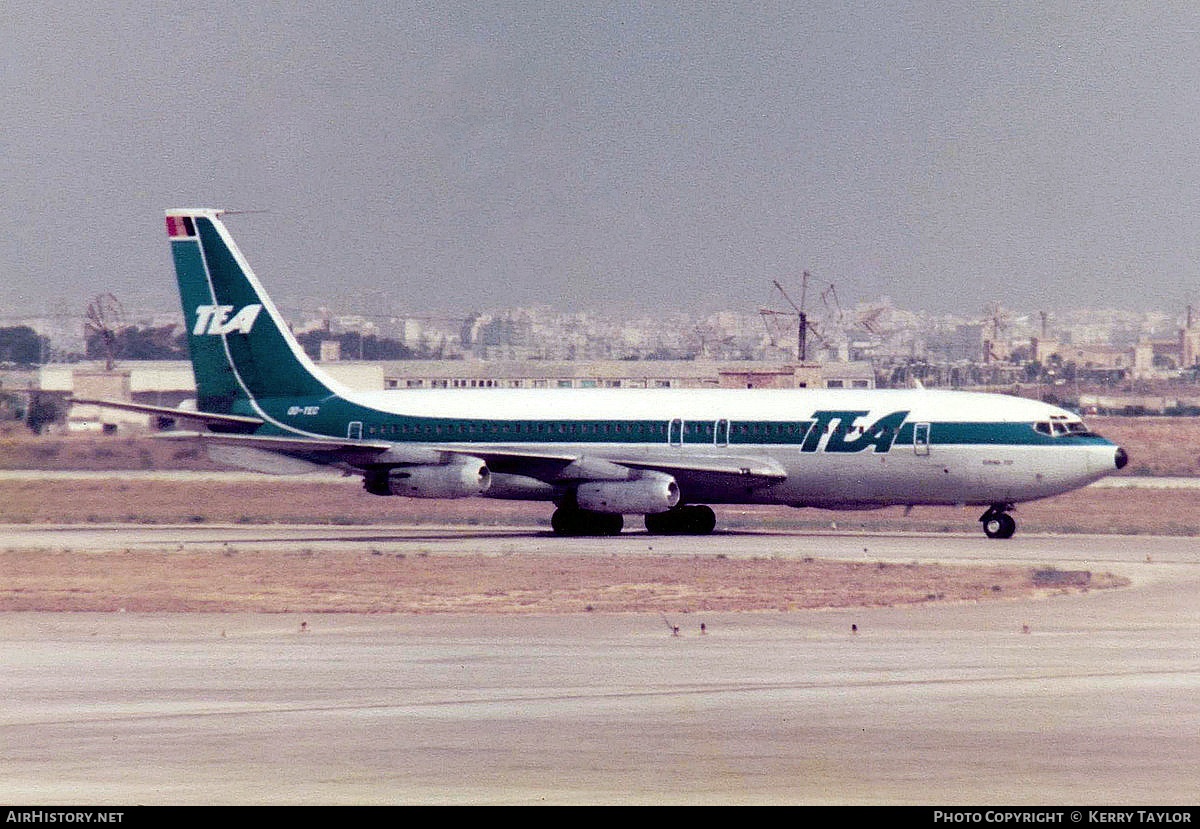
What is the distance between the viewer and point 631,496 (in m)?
51.0

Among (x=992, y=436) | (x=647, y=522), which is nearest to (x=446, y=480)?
(x=647, y=522)

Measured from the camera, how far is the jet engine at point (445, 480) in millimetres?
51375

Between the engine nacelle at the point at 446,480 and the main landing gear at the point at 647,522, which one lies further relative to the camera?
the main landing gear at the point at 647,522

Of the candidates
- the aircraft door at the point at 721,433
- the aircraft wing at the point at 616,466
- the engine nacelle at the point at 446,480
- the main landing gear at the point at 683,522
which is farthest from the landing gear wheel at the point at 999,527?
the engine nacelle at the point at 446,480

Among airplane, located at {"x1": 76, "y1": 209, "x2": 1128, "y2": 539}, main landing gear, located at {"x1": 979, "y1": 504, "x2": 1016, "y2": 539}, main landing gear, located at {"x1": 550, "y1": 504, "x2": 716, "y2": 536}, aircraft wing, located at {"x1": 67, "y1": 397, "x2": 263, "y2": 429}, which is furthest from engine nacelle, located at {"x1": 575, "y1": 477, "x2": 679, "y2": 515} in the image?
aircraft wing, located at {"x1": 67, "y1": 397, "x2": 263, "y2": 429}

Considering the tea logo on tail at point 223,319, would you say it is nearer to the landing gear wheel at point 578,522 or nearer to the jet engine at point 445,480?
the jet engine at point 445,480

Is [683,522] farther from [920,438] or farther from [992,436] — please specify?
[992,436]

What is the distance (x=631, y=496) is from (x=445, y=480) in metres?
5.11

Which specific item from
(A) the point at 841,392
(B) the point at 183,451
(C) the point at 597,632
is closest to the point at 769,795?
(C) the point at 597,632

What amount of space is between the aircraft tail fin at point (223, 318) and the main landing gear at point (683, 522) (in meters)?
10.9

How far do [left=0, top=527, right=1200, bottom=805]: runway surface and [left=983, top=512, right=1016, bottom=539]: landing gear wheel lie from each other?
16470 mm

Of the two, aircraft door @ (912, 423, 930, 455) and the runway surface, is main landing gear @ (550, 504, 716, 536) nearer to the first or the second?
aircraft door @ (912, 423, 930, 455)

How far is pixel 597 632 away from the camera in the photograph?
93.4ft

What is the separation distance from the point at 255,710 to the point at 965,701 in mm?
8038
